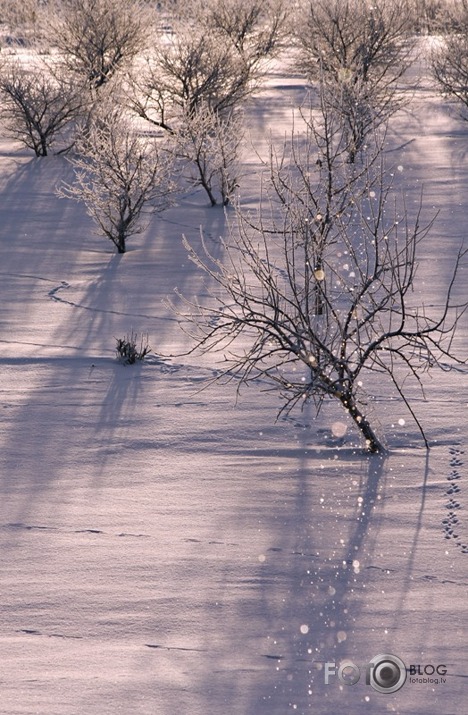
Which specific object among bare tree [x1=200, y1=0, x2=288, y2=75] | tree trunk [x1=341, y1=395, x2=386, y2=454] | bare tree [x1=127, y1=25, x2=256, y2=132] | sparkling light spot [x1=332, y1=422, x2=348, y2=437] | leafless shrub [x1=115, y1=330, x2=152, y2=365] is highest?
tree trunk [x1=341, y1=395, x2=386, y2=454]

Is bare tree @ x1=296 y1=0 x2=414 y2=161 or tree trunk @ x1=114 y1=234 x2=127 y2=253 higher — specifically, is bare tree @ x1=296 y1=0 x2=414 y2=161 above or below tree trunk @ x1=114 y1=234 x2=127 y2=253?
below

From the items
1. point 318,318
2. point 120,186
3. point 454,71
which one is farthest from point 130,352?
point 454,71

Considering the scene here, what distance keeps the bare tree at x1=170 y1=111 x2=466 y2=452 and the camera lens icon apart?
1.56 m

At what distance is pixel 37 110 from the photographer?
14.9m

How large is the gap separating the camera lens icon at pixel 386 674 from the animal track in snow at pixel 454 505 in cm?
99

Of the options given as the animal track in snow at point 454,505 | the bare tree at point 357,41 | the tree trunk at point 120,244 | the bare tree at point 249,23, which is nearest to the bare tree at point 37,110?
the bare tree at point 357,41

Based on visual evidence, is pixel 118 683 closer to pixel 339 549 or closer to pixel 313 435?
pixel 339 549

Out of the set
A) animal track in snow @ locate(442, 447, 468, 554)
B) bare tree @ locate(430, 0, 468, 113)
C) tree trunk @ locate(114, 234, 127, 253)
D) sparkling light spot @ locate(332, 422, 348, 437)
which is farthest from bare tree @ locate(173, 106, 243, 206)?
animal track in snow @ locate(442, 447, 468, 554)

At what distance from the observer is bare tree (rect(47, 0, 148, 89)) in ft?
60.8

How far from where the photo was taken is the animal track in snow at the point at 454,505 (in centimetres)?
480

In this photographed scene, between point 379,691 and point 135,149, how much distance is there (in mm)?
8767

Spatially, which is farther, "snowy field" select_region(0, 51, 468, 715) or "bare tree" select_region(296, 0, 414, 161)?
"bare tree" select_region(296, 0, 414, 161)
